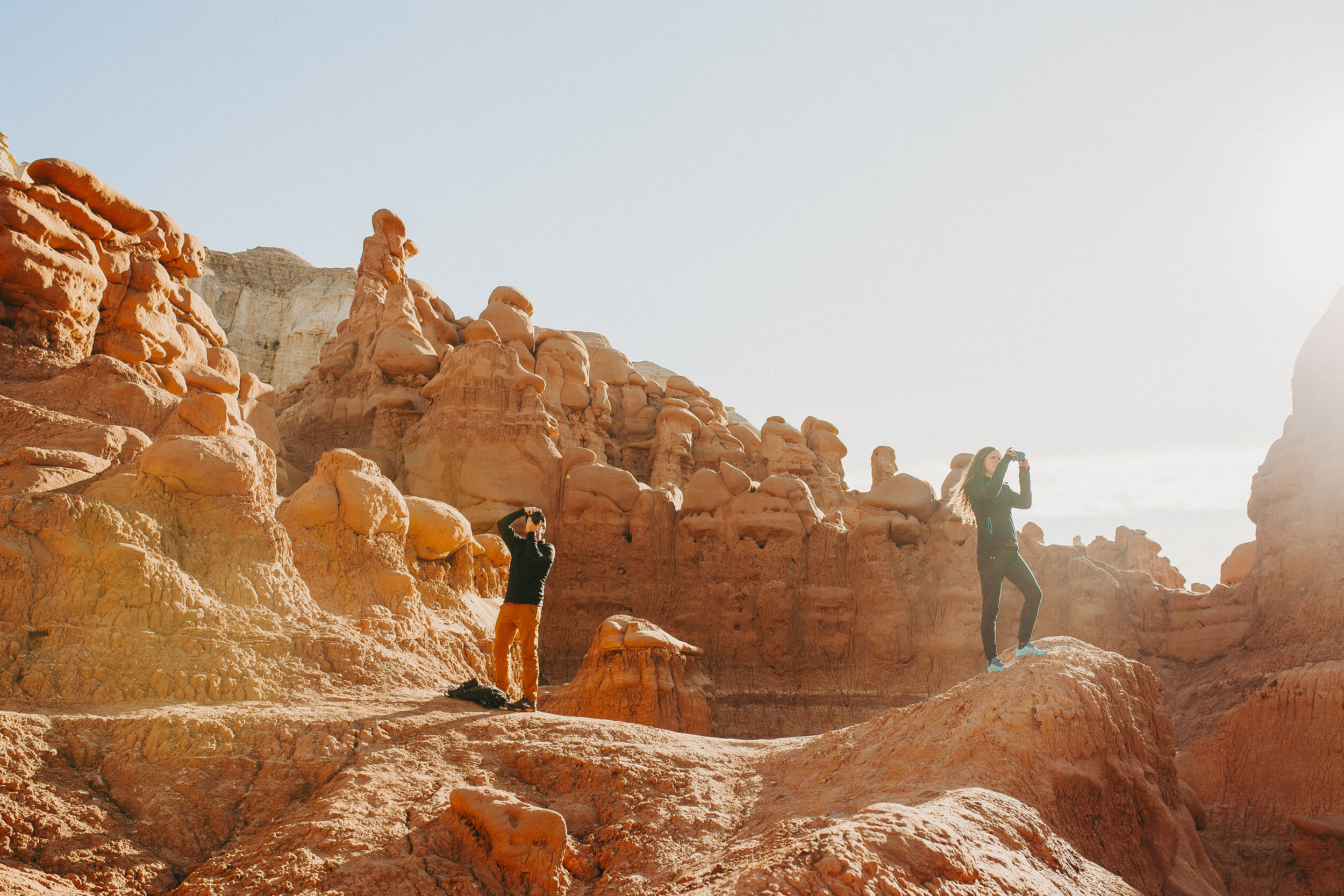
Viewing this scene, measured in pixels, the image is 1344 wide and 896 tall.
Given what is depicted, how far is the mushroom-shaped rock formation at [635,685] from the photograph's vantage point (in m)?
10.3

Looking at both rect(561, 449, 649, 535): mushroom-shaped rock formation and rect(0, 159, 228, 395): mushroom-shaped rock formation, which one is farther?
rect(561, 449, 649, 535): mushroom-shaped rock formation

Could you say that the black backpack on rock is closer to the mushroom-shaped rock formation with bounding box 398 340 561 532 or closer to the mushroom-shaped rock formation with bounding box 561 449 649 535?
the mushroom-shaped rock formation with bounding box 398 340 561 532

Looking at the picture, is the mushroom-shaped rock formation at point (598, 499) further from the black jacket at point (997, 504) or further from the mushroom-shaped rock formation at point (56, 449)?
the black jacket at point (997, 504)

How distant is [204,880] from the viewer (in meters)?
3.75

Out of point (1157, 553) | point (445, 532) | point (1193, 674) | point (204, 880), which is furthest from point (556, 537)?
point (1157, 553)

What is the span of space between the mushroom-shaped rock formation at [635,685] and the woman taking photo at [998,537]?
536 centimetres

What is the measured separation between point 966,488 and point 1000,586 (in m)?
0.70

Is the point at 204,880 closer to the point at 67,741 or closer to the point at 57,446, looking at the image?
the point at 67,741

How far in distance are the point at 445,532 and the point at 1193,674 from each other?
37.1 ft

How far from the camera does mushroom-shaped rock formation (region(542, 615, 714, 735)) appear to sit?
1033cm

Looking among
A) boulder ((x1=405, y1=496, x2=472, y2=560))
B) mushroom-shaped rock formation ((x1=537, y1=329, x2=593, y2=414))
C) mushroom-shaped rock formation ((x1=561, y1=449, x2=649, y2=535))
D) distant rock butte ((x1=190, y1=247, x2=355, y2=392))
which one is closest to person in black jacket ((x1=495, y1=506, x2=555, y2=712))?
boulder ((x1=405, y1=496, x2=472, y2=560))

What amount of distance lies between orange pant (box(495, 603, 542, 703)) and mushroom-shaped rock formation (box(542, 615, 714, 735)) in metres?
4.09

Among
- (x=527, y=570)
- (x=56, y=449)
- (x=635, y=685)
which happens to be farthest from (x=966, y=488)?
(x=56, y=449)

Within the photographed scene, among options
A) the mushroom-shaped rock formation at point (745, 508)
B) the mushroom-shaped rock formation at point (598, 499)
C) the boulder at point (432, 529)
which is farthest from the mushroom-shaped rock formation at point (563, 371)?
the boulder at point (432, 529)
